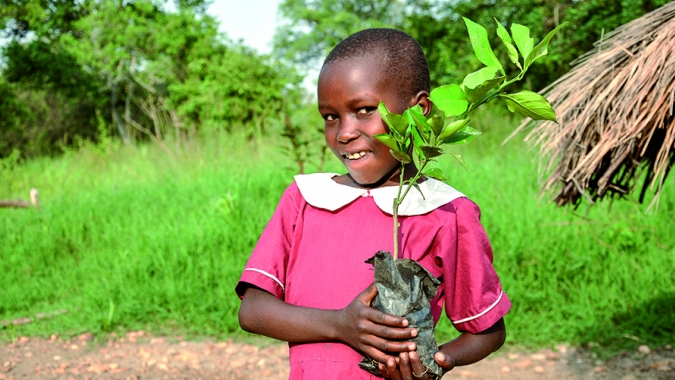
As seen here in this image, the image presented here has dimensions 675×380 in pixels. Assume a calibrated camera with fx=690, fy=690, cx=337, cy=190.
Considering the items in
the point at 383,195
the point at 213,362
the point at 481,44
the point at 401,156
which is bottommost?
the point at 213,362

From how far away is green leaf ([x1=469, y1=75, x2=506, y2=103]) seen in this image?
1231 mm

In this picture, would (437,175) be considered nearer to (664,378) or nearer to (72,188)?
(664,378)

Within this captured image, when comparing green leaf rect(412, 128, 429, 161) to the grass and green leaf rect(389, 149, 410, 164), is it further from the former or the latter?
the grass

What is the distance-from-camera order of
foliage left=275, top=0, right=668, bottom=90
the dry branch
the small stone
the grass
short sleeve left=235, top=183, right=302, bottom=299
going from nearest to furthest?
short sleeve left=235, top=183, right=302, bottom=299
the small stone
the grass
the dry branch
foliage left=275, top=0, right=668, bottom=90

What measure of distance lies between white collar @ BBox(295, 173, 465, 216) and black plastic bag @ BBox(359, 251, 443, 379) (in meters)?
0.23

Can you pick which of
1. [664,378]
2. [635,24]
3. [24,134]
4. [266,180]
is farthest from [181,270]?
[24,134]

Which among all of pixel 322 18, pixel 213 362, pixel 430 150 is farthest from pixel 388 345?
pixel 322 18

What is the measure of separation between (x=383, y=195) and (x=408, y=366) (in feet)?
1.35

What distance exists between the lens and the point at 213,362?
4.23m

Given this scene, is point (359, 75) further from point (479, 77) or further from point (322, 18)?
point (322, 18)

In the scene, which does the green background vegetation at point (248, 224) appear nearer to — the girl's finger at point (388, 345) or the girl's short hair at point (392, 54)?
the girl's short hair at point (392, 54)

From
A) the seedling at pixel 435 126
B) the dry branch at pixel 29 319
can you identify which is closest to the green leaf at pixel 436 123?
the seedling at pixel 435 126

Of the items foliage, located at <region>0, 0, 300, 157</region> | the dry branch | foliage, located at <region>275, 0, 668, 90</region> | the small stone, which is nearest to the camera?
the small stone

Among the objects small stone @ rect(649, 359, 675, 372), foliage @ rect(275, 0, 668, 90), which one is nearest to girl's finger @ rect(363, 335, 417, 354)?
small stone @ rect(649, 359, 675, 372)
